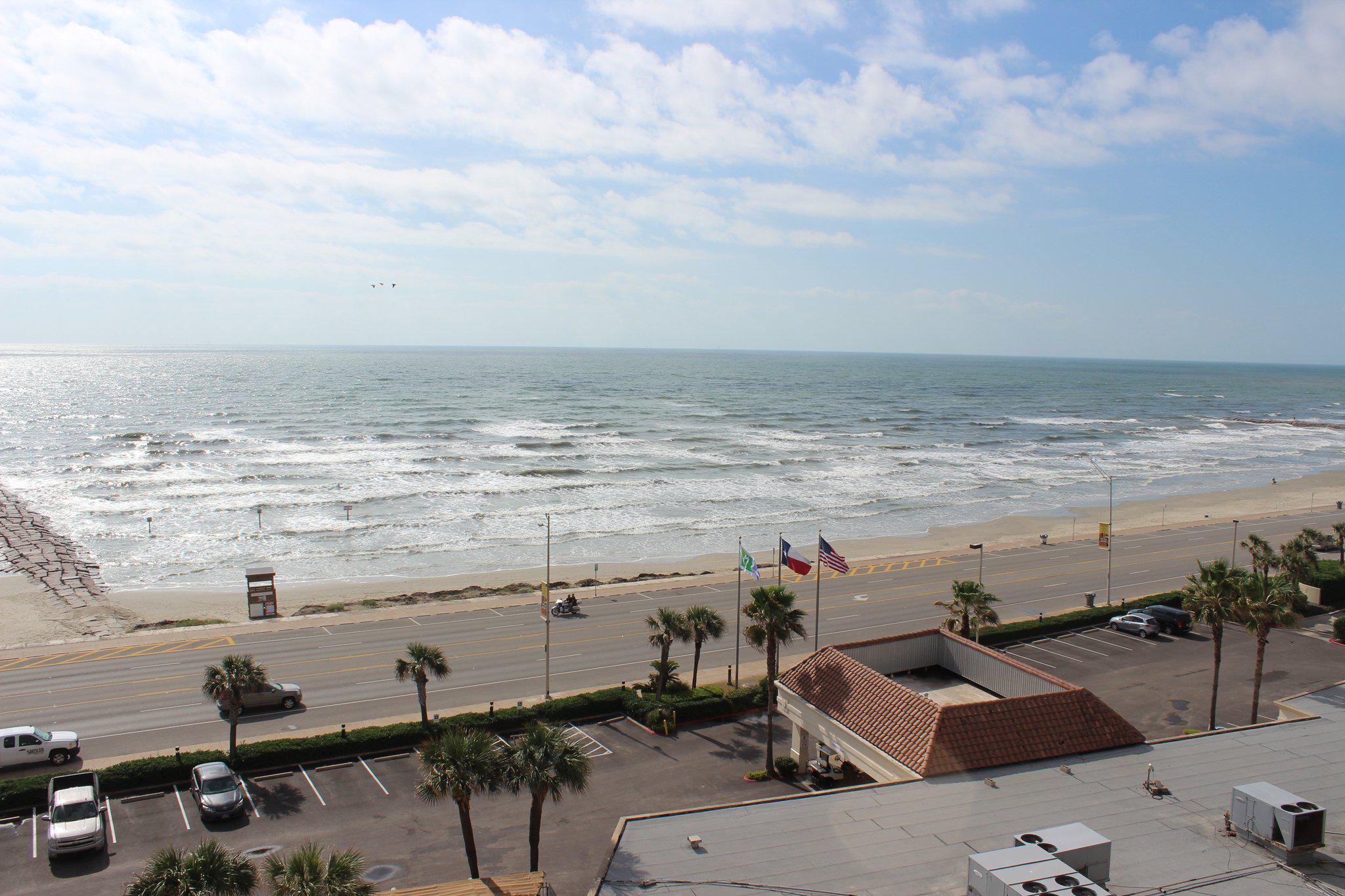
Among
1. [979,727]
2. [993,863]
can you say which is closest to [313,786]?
[979,727]

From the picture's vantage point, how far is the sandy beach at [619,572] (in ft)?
168

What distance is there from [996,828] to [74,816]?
2364 cm

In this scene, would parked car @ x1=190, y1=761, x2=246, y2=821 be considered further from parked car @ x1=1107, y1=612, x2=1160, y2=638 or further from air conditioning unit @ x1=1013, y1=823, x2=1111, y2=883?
parked car @ x1=1107, y1=612, x2=1160, y2=638

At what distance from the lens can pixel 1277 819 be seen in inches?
658

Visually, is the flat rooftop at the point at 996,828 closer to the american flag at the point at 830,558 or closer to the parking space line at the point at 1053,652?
the american flag at the point at 830,558

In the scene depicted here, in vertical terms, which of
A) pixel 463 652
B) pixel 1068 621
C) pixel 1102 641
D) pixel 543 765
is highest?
pixel 543 765

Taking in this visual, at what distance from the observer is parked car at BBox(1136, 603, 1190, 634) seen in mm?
42469

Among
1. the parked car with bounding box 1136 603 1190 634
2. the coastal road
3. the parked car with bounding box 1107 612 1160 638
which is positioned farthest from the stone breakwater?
the parked car with bounding box 1136 603 1190 634

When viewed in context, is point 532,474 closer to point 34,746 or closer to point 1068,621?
point 1068,621

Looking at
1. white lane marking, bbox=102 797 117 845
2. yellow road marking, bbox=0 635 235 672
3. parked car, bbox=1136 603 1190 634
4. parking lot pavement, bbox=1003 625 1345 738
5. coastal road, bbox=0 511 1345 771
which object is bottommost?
yellow road marking, bbox=0 635 235 672

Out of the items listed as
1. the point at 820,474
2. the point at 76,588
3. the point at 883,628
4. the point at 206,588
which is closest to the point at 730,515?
the point at 820,474

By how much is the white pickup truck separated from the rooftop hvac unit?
22.5 m

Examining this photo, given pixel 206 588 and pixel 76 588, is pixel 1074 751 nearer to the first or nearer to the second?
pixel 206 588

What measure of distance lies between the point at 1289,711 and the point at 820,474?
72.2 meters
